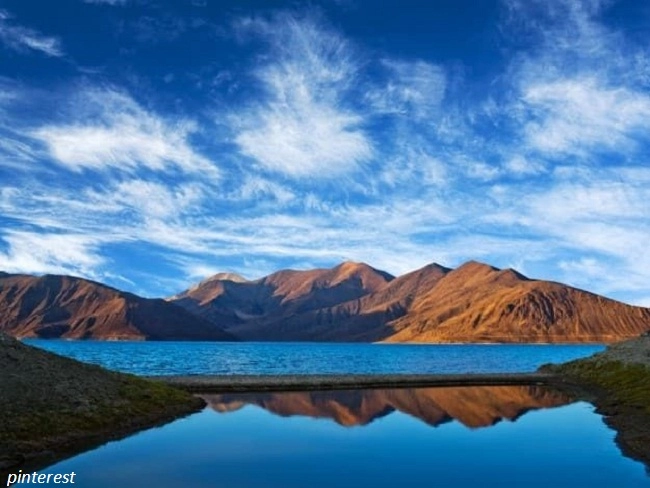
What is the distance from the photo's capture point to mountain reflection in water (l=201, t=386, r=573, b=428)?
150ft

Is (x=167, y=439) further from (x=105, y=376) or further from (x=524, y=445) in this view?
(x=524, y=445)

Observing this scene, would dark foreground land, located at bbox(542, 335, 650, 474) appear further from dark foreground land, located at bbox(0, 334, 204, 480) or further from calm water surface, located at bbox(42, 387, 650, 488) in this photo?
dark foreground land, located at bbox(0, 334, 204, 480)

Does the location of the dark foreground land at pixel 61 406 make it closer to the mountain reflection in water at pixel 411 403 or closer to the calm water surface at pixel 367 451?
the calm water surface at pixel 367 451

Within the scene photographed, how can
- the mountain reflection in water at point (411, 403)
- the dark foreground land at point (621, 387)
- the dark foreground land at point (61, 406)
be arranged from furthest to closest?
the mountain reflection in water at point (411, 403)
the dark foreground land at point (621, 387)
the dark foreground land at point (61, 406)

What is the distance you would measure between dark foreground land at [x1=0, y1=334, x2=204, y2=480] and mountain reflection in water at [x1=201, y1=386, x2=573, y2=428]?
24.0 ft

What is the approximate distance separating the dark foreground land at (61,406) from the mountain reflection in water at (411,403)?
7.33 metres

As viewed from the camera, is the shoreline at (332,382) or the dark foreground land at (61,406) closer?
the dark foreground land at (61,406)

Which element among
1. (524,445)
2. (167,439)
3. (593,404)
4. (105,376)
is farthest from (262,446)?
(593,404)

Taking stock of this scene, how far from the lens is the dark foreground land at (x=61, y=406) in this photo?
96.6 feet

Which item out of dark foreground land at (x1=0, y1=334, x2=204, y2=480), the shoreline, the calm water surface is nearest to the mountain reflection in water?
the calm water surface

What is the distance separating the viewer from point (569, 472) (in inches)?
1048

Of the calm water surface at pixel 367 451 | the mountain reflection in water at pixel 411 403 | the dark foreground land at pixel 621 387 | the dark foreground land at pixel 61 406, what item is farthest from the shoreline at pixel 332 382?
the dark foreground land at pixel 61 406

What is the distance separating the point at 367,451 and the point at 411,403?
2485cm

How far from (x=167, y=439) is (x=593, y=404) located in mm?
38133
